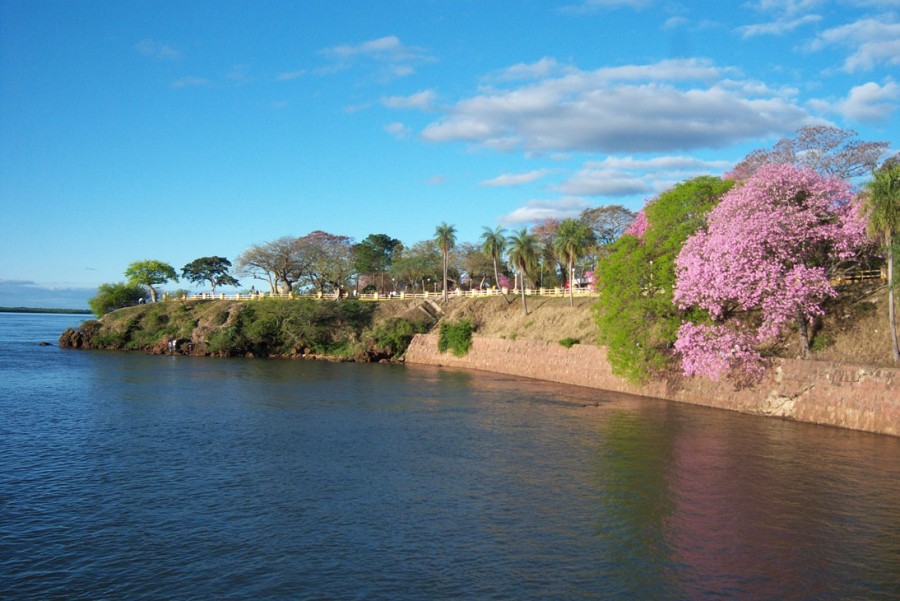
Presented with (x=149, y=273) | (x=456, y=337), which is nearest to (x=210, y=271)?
(x=149, y=273)

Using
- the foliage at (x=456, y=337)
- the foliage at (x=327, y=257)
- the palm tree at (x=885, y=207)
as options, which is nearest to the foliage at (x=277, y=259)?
the foliage at (x=327, y=257)

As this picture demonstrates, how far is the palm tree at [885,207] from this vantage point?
3106 centimetres

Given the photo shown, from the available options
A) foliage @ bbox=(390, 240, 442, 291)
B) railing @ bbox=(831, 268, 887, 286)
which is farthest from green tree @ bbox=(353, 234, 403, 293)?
railing @ bbox=(831, 268, 887, 286)

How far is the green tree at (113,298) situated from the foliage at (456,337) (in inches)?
2200

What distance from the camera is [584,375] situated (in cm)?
4988

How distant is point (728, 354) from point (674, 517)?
18.4 meters

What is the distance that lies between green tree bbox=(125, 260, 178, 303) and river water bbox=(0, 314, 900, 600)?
247 ft

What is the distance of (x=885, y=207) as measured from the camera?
31109mm

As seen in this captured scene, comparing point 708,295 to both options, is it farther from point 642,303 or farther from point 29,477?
point 29,477

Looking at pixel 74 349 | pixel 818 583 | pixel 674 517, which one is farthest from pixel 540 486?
pixel 74 349

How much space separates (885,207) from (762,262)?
590cm

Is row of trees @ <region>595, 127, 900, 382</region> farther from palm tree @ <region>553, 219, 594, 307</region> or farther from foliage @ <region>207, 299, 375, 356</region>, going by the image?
foliage @ <region>207, 299, 375, 356</region>

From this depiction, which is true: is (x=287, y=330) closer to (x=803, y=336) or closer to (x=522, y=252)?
(x=522, y=252)

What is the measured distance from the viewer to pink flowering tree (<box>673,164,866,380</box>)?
34.3 metres
